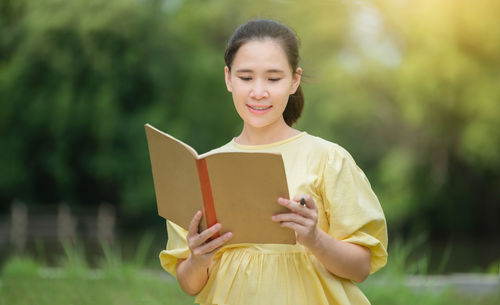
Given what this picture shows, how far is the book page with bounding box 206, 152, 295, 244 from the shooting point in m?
1.37

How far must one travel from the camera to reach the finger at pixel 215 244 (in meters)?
1.47

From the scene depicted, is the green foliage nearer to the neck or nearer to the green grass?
the green grass

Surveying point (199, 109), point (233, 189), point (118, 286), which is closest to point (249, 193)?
point (233, 189)

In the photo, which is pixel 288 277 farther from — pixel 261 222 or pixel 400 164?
pixel 400 164

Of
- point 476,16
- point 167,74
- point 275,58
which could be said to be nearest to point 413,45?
point 476,16

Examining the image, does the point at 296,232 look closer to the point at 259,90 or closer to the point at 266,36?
the point at 259,90

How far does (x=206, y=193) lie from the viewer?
1.44 metres

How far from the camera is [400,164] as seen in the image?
633 inches

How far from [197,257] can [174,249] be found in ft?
0.69

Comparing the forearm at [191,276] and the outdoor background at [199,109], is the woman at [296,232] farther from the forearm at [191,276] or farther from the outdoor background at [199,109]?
the outdoor background at [199,109]

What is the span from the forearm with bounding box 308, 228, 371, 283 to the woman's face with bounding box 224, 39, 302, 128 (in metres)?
0.37

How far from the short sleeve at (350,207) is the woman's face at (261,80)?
0.21 meters

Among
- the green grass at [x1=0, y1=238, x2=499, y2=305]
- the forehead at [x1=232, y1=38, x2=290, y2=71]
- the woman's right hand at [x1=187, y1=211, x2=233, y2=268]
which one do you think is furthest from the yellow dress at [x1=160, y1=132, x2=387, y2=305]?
the green grass at [x1=0, y1=238, x2=499, y2=305]

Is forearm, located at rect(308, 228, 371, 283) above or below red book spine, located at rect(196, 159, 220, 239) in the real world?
below
